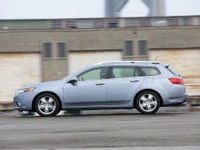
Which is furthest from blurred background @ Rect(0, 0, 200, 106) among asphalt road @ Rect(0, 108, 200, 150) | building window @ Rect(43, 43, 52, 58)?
asphalt road @ Rect(0, 108, 200, 150)

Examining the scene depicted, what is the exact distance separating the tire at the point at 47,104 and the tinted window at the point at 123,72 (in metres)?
1.64

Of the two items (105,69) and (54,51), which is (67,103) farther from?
(54,51)

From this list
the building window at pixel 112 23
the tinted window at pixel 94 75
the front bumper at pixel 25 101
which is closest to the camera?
the front bumper at pixel 25 101

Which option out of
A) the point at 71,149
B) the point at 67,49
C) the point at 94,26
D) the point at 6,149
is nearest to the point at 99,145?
the point at 71,149

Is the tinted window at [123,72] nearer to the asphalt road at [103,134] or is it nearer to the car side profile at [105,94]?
the car side profile at [105,94]

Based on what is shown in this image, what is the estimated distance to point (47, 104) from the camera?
476 inches

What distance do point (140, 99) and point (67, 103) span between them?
185cm

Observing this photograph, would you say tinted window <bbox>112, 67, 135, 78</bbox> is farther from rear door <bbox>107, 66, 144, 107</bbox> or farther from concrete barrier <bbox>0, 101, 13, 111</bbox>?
concrete barrier <bbox>0, 101, 13, 111</bbox>

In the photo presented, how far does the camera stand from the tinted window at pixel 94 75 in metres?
12.2

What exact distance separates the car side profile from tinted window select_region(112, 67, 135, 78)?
0.05 m

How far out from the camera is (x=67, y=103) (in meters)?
12.1

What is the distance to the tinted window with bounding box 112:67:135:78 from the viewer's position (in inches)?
483

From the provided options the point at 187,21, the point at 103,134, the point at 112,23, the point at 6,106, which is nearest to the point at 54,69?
the point at 112,23

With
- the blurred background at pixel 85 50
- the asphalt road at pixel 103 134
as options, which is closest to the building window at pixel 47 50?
the blurred background at pixel 85 50
